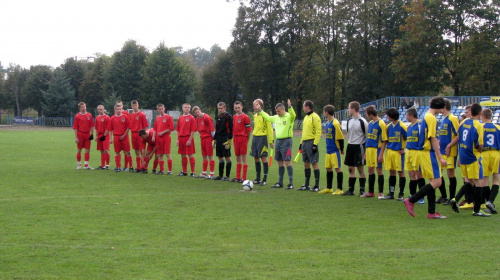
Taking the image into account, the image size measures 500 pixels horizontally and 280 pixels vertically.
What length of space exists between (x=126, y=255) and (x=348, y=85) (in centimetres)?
4866

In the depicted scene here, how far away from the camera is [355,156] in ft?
36.6

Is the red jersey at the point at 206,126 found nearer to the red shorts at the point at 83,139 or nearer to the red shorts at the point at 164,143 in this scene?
the red shorts at the point at 164,143

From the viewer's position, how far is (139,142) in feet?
53.0

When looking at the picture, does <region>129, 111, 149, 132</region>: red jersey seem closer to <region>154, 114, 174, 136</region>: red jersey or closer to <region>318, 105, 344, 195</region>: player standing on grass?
<region>154, 114, 174, 136</region>: red jersey

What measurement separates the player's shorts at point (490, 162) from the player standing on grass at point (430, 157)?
1.17 meters

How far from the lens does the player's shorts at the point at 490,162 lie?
30.0 feet

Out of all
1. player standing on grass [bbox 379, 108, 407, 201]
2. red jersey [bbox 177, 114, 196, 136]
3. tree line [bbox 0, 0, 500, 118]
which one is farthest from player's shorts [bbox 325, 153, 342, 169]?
tree line [bbox 0, 0, 500, 118]

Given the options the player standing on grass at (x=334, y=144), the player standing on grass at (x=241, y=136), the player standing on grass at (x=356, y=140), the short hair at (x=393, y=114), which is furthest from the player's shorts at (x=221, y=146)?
the short hair at (x=393, y=114)

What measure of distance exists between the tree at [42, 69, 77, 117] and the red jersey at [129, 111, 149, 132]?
5873cm

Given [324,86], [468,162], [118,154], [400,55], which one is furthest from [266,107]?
[468,162]

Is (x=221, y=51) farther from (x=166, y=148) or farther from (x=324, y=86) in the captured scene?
(x=166, y=148)

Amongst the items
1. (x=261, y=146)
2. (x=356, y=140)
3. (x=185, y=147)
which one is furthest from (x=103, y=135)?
(x=356, y=140)

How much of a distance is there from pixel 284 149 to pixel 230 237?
575 cm

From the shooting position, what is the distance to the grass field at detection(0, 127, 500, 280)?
5594 millimetres
